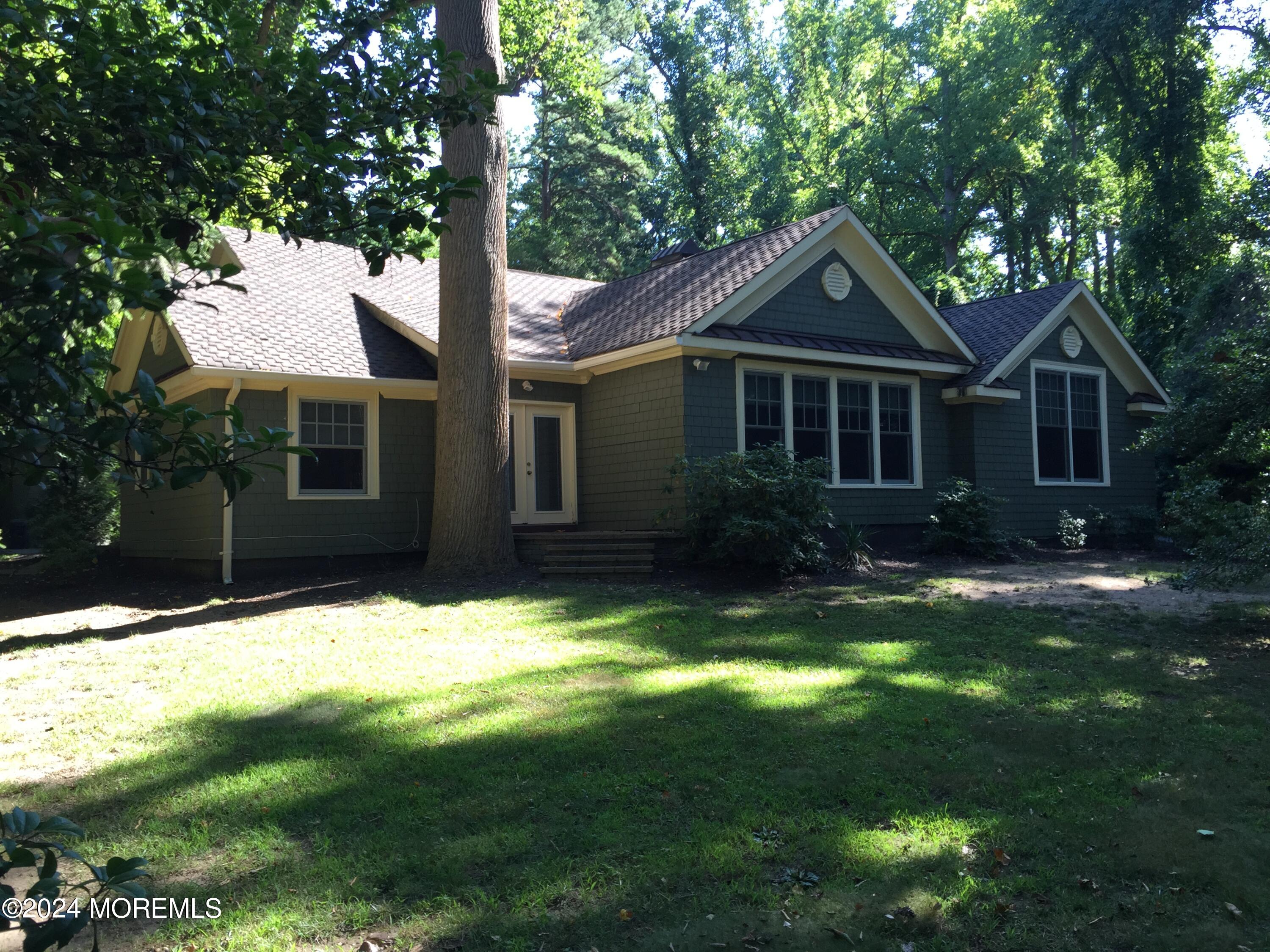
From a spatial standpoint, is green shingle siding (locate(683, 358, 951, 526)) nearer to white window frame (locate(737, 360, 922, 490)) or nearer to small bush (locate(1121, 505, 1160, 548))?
white window frame (locate(737, 360, 922, 490))

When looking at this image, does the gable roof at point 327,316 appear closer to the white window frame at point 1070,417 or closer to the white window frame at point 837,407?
the white window frame at point 837,407

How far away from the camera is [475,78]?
12.9 ft

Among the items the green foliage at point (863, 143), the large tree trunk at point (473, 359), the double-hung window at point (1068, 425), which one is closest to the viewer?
the large tree trunk at point (473, 359)

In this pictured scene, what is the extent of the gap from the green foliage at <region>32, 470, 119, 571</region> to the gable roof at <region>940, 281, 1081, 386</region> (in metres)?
14.1

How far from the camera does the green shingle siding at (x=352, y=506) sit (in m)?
12.7

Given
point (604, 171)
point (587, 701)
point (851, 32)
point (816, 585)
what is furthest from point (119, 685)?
point (851, 32)

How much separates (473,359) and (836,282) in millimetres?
6048

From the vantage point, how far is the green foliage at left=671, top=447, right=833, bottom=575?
436 inches

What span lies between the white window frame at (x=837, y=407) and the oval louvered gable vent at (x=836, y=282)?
1.17 meters

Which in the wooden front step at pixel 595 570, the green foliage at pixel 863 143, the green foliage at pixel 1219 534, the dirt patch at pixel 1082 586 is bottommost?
the dirt patch at pixel 1082 586

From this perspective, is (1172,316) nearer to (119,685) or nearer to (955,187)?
(955,187)

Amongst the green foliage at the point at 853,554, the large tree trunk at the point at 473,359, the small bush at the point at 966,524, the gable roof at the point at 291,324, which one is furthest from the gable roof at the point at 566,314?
the green foliage at the point at 853,554

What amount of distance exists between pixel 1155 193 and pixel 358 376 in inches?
768

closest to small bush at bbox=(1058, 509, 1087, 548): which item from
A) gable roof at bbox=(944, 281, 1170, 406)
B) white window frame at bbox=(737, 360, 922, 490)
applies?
gable roof at bbox=(944, 281, 1170, 406)
